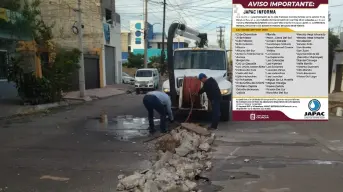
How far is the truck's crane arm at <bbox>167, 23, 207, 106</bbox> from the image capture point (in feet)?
29.5

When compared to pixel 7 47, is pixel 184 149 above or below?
below

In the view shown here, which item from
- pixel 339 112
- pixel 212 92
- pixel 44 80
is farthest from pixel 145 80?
pixel 212 92

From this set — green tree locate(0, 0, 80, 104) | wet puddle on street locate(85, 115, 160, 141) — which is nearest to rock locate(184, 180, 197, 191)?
wet puddle on street locate(85, 115, 160, 141)

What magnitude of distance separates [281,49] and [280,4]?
37 centimetres

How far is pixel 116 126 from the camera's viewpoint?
37.8 ft

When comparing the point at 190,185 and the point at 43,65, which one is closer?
the point at 190,185

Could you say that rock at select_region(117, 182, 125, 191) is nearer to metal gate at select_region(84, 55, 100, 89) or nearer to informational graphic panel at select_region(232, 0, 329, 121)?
informational graphic panel at select_region(232, 0, 329, 121)

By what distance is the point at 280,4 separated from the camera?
299cm

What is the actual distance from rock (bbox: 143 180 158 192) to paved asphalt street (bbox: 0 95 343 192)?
28.4 inches

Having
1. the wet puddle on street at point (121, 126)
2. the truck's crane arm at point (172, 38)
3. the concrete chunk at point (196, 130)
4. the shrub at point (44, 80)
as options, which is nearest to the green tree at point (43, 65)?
the shrub at point (44, 80)

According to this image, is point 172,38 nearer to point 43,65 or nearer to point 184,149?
point 184,149

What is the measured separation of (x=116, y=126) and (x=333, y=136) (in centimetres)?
629

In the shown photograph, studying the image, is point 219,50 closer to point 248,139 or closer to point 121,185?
point 248,139

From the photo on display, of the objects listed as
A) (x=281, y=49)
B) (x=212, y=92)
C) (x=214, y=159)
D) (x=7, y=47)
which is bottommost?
(x=214, y=159)
